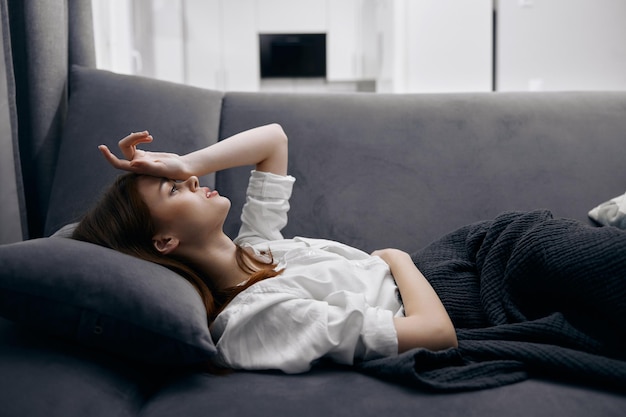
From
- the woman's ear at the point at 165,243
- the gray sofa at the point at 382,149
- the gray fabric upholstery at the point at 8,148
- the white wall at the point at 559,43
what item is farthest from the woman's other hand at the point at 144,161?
the white wall at the point at 559,43

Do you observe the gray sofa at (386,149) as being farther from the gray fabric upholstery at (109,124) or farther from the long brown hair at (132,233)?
the long brown hair at (132,233)

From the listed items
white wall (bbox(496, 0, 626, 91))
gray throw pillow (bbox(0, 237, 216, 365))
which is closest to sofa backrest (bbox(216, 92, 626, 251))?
gray throw pillow (bbox(0, 237, 216, 365))

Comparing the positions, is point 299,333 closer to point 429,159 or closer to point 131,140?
point 131,140

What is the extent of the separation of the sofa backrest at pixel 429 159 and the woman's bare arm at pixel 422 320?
0.39m

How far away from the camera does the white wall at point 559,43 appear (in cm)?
369

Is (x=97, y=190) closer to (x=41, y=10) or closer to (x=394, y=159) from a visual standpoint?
(x=41, y=10)

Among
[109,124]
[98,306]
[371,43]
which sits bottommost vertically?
[98,306]

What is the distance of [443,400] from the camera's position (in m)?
0.78

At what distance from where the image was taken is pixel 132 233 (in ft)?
3.53

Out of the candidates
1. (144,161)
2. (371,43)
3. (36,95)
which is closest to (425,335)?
(144,161)

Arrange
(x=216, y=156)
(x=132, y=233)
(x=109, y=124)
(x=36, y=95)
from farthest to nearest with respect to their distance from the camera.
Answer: (x=36, y=95) → (x=109, y=124) → (x=216, y=156) → (x=132, y=233)

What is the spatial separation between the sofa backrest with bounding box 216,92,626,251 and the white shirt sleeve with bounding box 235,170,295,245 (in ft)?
0.29

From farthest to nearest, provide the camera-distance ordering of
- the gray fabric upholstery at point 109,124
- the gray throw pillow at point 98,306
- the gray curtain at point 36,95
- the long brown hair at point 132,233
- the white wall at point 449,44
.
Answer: the white wall at point 449,44, the gray curtain at point 36,95, the gray fabric upholstery at point 109,124, the long brown hair at point 132,233, the gray throw pillow at point 98,306

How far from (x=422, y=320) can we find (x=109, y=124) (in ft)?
3.24
